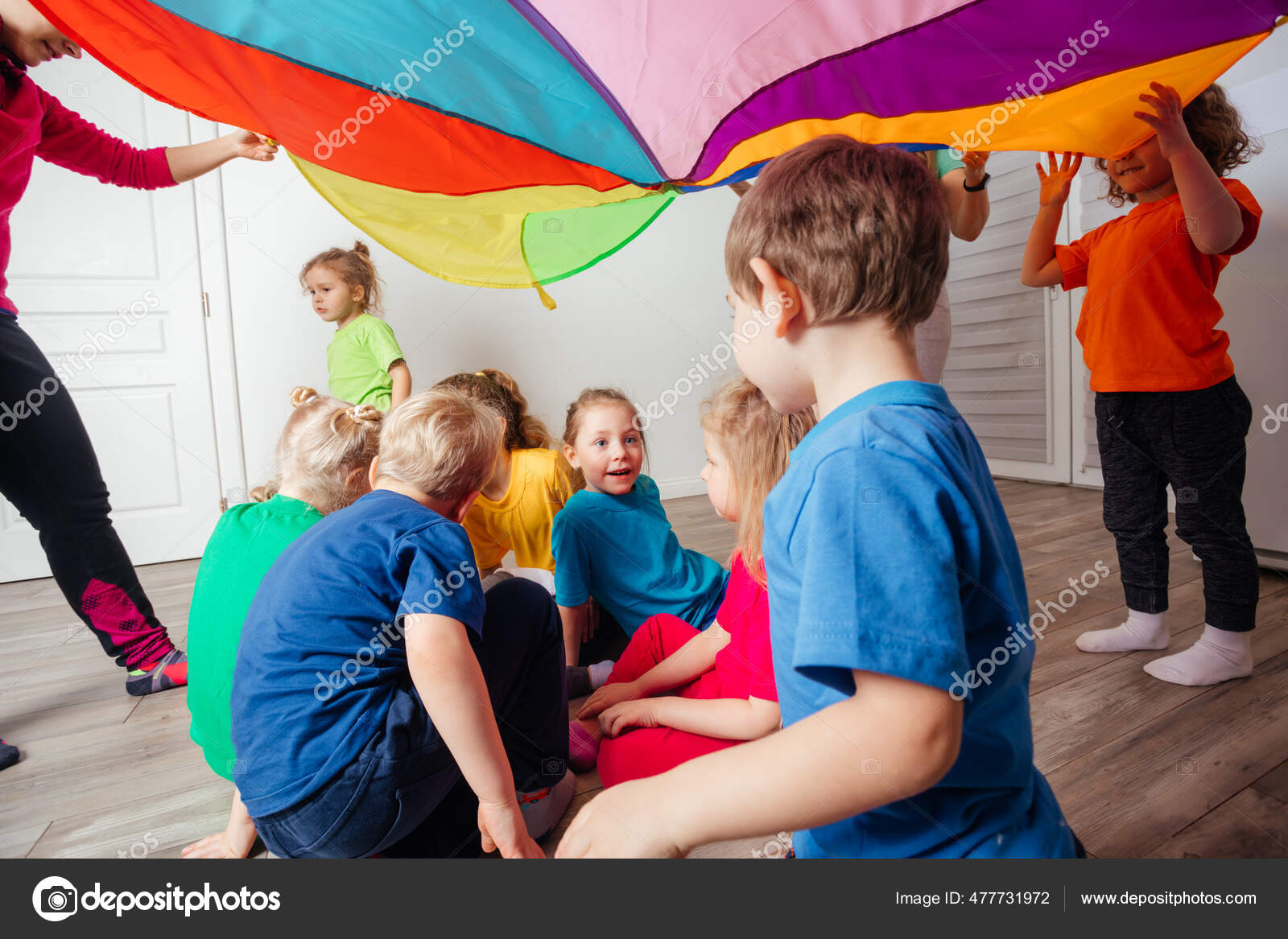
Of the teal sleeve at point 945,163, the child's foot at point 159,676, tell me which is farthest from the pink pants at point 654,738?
the teal sleeve at point 945,163

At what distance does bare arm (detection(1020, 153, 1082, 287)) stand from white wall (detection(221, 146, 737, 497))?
1333 millimetres

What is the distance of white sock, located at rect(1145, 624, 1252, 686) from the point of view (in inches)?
45.8

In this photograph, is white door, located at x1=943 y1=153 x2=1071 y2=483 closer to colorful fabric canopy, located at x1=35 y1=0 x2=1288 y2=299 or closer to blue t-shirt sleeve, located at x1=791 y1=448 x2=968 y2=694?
colorful fabric canopy, located at x1=35 y1=0 x2=1288 y2=299

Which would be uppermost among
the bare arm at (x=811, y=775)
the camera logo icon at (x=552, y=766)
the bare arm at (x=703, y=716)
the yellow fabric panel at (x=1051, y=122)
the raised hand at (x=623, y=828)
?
the yellow fabric panel at (x=1051, y=122)

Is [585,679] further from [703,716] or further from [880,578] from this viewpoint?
[880,578]

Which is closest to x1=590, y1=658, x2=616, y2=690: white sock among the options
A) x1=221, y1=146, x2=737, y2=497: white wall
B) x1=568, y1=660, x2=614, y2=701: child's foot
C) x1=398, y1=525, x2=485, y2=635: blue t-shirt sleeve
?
x1=568, y1=660, x2=614, y2=701: child's foot

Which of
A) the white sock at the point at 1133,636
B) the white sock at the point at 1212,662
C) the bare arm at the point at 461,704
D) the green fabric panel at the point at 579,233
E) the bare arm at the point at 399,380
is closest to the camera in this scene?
the bare arm at the point at 461,704

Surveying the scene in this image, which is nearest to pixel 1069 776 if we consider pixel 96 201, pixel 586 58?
pixel 586 58

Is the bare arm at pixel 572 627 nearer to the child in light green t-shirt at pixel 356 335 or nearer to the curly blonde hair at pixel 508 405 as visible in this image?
the curly blonde hair at pixel 508 405

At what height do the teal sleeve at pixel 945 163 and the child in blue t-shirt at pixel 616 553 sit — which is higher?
the teal sleeve at pixel 945 163

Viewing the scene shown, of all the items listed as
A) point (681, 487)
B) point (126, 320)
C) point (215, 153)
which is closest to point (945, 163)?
point (215, 153)

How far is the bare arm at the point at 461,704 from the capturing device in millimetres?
685

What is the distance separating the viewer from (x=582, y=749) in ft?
3.48

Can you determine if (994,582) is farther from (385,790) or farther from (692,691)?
(692,691)
